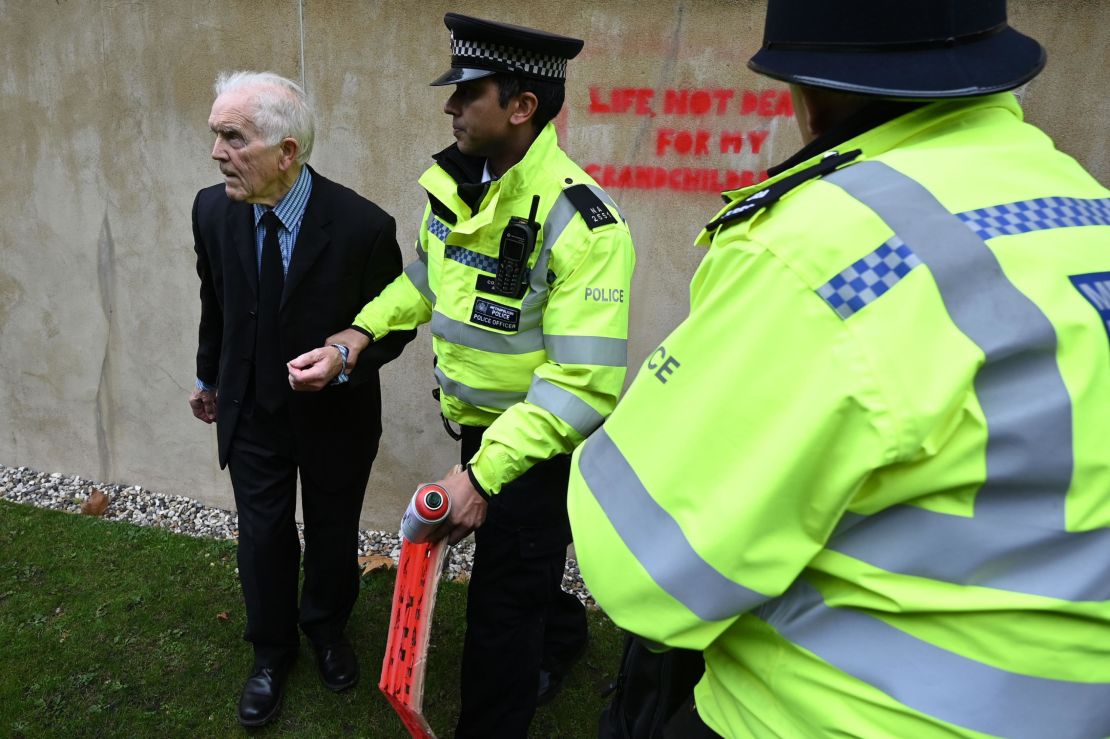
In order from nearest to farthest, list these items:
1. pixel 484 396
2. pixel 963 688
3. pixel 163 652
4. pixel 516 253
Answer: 1. pixel 963 688
2. pixel 516 253
3. pixel 484 396
4. pixel 163 652

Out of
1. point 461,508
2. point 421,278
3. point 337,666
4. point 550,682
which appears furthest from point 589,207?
point 337,666

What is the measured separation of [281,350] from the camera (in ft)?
9.19

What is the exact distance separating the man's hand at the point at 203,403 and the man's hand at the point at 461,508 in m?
1.51

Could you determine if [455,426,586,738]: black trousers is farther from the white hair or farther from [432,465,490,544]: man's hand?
the white hair

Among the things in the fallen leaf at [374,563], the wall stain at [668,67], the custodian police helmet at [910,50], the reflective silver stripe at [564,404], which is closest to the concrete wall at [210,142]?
the wall stain at [668,67]

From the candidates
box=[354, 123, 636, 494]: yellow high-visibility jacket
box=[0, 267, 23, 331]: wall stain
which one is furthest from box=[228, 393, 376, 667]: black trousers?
box=[0, 267, 23, 331]: wall stain

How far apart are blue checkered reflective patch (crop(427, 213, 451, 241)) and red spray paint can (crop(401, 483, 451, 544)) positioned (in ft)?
2.70

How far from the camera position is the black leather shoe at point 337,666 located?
3143 millimetres

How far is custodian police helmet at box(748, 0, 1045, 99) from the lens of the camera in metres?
1.01

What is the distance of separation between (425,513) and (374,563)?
7.14ft

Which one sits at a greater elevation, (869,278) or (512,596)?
(869,278)

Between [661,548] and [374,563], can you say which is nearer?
[661,548]

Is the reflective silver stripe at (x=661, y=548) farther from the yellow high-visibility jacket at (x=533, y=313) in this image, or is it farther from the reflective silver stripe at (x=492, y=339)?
the reflective silver stripe at (x=492, y=339)

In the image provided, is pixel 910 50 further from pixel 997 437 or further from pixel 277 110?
pixel 277 110
